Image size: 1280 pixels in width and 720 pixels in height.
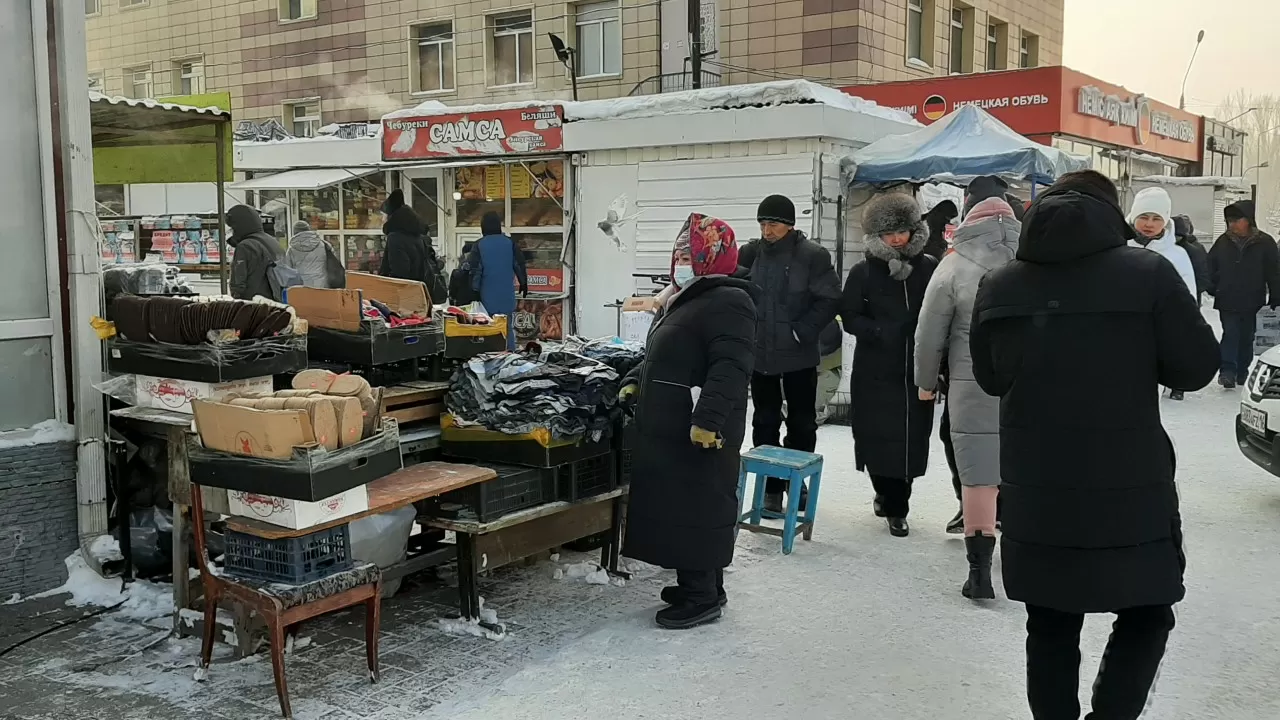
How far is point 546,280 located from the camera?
12641 mm

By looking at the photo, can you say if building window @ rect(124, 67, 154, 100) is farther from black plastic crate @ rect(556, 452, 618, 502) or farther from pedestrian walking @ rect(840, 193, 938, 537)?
black plastic crate @ rect(556, 452, 618, 502)

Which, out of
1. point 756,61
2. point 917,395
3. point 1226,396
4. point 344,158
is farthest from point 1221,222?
point 917,395

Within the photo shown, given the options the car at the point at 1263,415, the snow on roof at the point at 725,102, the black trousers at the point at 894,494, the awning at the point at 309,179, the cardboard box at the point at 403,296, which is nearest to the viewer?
the cardboard box at the point at 403,296

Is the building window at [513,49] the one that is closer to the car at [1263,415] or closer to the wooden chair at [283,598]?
the car at [1263,415]

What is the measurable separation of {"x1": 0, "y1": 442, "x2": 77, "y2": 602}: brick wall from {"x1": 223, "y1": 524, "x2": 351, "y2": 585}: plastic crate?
4.74 ft

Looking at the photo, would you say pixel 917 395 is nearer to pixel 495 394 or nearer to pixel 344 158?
pixel 495 394

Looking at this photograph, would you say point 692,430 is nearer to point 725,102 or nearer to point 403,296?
point 403,296

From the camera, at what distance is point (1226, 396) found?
35.9 feet

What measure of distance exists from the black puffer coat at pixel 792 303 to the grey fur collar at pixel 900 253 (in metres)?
0.35

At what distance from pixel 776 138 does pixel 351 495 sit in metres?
7.15

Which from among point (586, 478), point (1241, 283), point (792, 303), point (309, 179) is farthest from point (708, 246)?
point (309, 179)

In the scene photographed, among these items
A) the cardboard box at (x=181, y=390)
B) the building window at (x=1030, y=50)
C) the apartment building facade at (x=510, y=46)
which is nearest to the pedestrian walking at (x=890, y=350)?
the cardboard box at (x=181, y=390)

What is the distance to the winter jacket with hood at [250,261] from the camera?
877 centimetres

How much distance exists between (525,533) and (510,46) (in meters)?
18.3
